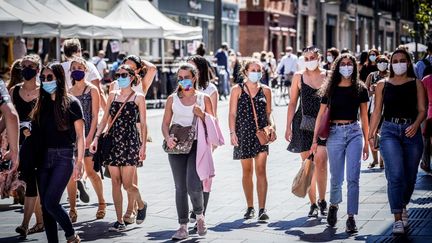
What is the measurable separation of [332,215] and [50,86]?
10.5 ft

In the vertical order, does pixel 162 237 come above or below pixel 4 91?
below

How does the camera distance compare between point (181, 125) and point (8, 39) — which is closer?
point (181, 125)

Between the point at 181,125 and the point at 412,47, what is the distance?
48.1m

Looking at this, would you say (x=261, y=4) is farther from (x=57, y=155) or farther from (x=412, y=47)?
Result: (x=57, y=155)

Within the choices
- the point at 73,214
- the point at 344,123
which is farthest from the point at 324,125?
the point at 73,214

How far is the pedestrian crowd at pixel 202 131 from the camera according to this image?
9.41 m

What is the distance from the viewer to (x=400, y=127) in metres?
10.5

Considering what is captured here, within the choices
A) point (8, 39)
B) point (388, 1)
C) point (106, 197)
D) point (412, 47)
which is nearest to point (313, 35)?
point (412, 47)

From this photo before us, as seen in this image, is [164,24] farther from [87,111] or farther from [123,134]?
[123,134]

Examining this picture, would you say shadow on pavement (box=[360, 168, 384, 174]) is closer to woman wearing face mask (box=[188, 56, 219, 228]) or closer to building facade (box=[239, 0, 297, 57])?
woman wearing face mask (box=[188, 56, 219, 228])

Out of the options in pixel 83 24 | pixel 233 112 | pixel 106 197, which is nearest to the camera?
pixel 233 112

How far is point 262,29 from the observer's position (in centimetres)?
5619

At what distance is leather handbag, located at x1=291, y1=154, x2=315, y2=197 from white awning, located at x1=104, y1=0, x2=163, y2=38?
1974 centimetres

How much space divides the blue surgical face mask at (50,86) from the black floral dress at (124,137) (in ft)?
5.29
